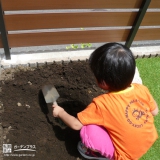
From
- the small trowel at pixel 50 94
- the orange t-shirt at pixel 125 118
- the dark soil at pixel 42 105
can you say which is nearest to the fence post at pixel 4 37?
the dark soil at pixel 42 105

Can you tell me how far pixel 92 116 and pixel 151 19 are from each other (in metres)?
2.19

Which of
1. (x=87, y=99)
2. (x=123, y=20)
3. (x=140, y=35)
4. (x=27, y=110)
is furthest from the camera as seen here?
(x=140, y=35)

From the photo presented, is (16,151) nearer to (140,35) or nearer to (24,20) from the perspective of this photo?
(24,20)

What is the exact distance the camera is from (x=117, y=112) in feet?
7.06

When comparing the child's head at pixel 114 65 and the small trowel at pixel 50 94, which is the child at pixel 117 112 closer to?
the child's head at pixel 114 65

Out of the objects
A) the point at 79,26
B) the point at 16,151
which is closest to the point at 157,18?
the point at 79,26

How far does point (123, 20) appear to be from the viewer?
364 centimetres

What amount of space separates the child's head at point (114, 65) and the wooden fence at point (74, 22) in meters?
1.35

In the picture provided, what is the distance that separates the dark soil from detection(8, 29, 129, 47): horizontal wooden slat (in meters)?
0.35

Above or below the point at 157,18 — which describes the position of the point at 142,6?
above

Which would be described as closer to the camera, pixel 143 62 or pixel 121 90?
pixel 121 90

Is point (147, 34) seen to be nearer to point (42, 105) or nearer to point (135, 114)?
point (42, 105)

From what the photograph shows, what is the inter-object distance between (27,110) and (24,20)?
1154 millimetres

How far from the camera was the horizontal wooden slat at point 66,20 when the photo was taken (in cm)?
321
